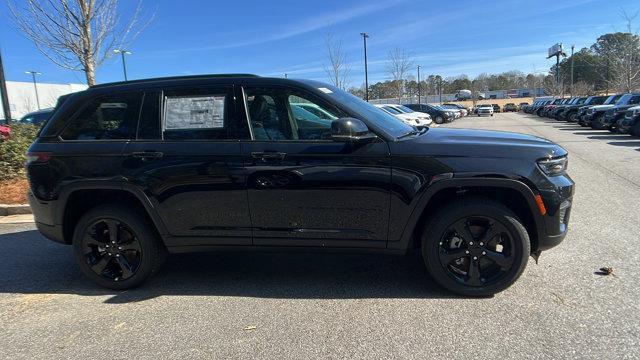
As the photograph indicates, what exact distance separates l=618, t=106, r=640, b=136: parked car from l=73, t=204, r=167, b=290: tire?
17.3m

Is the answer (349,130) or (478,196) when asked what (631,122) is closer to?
(478,196)

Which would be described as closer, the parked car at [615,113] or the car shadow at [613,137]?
the car shadow at [613,137]

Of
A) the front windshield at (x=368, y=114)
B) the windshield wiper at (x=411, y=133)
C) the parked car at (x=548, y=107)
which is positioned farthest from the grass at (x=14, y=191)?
the parked car at (x=548, y=107)

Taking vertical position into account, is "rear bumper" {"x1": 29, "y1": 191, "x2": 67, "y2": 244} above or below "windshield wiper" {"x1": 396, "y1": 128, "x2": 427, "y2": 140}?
below

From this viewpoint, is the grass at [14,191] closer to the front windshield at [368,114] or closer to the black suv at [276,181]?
the black suv at [276,181]

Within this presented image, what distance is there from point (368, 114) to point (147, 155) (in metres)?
1.91

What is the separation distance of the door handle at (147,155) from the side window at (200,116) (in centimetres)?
16

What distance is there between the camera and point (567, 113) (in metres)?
31.7

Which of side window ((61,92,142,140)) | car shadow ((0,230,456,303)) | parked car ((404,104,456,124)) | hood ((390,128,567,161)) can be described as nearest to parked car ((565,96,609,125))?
parked car ((404,104,456,124))

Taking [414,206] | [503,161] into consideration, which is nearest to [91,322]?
[414,206]

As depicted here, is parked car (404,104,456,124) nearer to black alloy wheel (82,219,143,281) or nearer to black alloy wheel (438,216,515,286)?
black alloy wheel (438,216,515,286)

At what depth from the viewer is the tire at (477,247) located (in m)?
3.69

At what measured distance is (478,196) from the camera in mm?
3811

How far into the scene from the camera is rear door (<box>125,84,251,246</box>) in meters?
3.92
